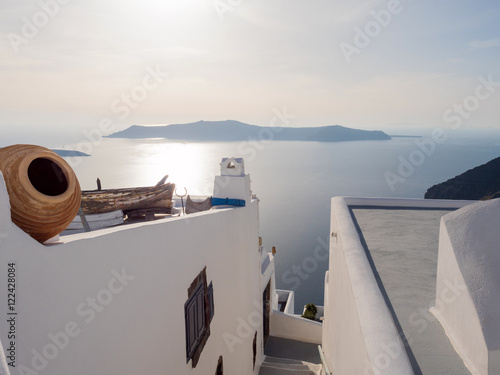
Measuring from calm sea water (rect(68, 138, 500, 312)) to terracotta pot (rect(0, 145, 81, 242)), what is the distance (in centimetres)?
→ 1933

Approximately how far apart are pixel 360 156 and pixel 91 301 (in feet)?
624

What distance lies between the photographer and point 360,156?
182 metres

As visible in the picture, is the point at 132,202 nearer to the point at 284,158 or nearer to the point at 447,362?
the point at 447,362

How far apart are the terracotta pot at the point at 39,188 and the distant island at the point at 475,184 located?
146 ft

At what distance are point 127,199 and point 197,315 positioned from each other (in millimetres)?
3173

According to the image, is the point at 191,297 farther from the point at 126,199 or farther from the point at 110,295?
the point at 126,199

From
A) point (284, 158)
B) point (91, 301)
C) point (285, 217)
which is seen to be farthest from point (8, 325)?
point (284, 158)

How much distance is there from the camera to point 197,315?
590 cm

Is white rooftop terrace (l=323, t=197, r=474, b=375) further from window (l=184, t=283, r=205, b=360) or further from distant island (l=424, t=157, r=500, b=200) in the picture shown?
distant island (l=424, t=157, r=500, b=200)

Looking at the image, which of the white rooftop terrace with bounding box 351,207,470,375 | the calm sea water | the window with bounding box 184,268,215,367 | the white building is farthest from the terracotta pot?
the calm sea water

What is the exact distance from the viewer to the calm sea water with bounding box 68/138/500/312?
67000 mm

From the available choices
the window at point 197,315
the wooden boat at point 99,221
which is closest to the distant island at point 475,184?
the window at point 197,315

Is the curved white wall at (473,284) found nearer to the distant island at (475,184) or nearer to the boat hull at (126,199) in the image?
the boat hull at (126,199)

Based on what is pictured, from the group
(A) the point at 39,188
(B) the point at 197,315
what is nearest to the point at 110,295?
(A) the point at 39,188
